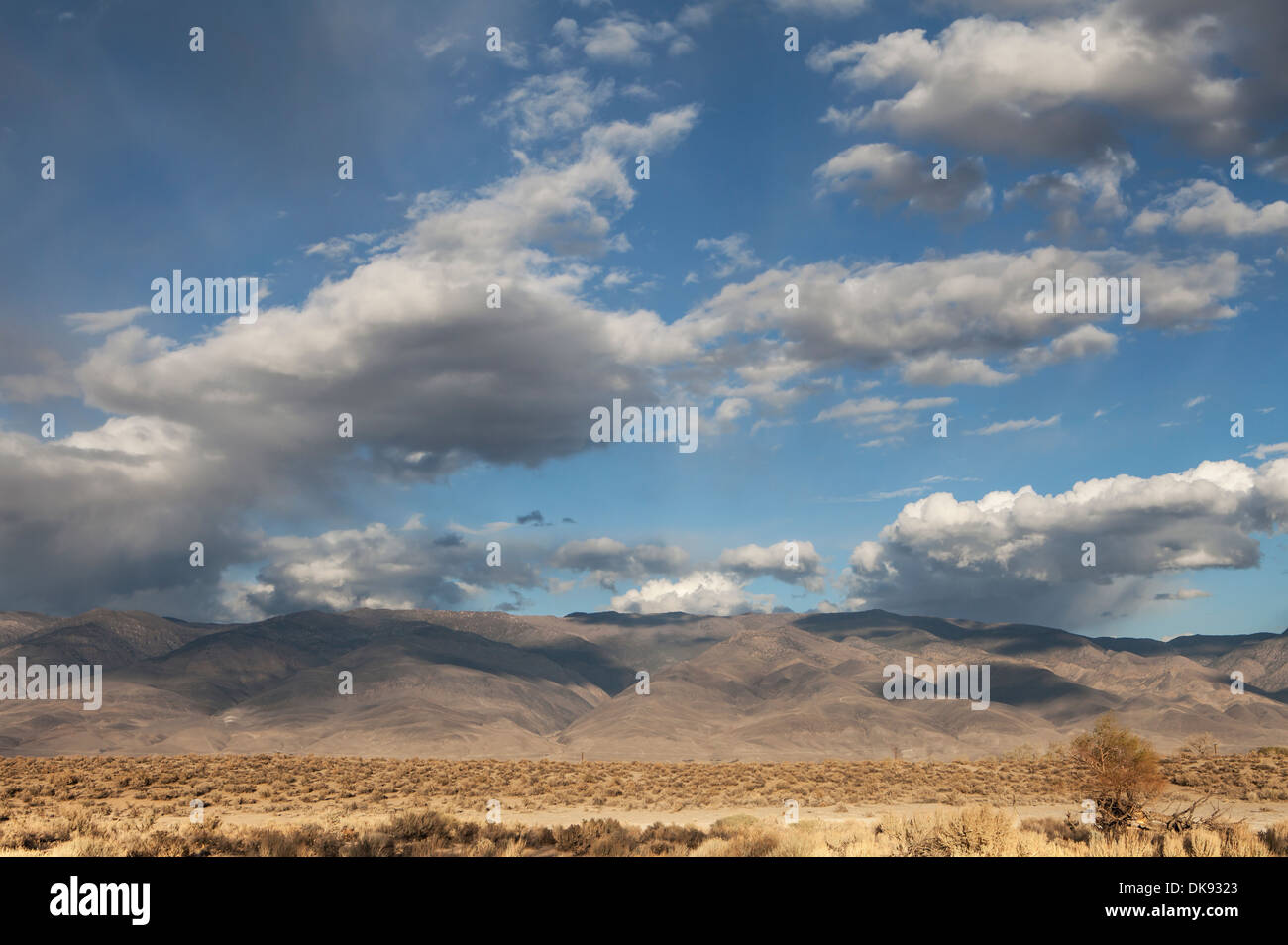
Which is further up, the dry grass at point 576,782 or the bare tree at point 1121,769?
the bare tree at point 1121,769

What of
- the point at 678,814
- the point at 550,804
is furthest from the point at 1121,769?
the point at 550,804

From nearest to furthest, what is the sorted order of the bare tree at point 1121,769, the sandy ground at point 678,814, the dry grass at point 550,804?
the dry grass at point 550,804 < the bare tree at point 1121,769 < the sandy ground at point 678,814

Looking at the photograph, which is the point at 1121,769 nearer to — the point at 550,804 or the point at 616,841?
the point at 616,841

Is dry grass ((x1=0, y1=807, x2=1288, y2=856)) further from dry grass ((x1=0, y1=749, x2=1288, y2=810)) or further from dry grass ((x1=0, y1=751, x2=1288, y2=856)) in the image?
dry grass ((x1=0, y1=749, x2=1288, y2=810))

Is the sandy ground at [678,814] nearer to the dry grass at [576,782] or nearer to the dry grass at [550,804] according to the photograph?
the dry grass at [550,804]

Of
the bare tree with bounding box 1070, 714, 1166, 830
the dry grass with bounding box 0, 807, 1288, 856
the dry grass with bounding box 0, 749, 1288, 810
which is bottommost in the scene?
the dry grass with bounding box 0, 749, 1288, 810

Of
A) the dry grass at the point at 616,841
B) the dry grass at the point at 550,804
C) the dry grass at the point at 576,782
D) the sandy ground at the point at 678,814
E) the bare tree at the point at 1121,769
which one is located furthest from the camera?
the dry grass at the point at 576,782

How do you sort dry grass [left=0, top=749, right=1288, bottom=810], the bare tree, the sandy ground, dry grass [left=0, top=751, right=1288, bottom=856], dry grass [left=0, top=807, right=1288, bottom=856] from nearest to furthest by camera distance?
dry grass [left=0, top=807, right=1288, bottom=856] → dry grass [left=0, top=751, right=1288, bottom=856] → the bare tree → the sandy ground → dry grass [left=0, top=749, right=1288, bottom=810]

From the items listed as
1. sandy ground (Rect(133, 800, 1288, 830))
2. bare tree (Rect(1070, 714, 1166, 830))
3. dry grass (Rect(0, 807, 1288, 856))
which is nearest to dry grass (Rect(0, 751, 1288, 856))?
dry grass (Rect(0, 807, 1288, 856))

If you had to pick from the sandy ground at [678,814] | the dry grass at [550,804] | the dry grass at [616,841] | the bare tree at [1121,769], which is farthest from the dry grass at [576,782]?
the dry grass at [616,841]

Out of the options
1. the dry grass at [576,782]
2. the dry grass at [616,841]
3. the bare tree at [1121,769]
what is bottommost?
the dry grass at [576,782]
